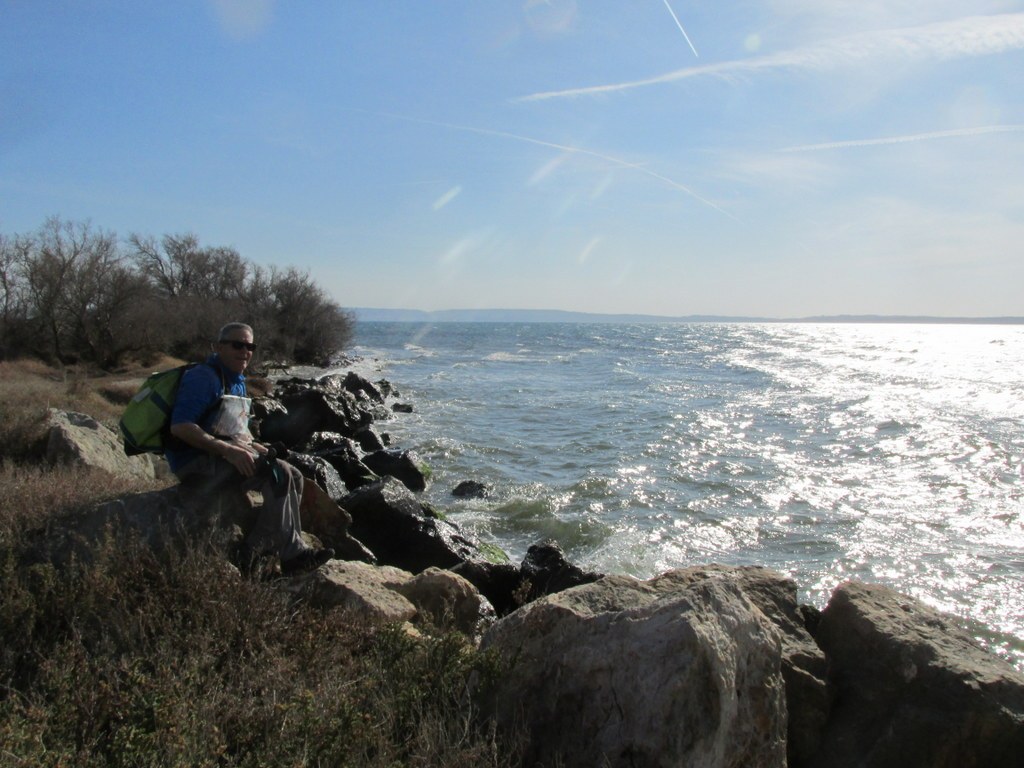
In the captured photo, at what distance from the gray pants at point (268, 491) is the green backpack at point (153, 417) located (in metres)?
0.26

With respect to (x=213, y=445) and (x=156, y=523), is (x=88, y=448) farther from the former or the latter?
(x=213, y=445)

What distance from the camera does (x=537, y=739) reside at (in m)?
3.33

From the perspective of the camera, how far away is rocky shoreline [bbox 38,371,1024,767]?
3.11 metres

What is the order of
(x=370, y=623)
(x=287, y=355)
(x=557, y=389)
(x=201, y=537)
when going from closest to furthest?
(x=370, y=623), (x=201, y=537), (x=557, y=389), (x=287, y=355)

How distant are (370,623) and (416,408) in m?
23.7

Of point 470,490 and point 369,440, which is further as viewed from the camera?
point 369,440

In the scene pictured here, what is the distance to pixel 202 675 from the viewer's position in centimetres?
344

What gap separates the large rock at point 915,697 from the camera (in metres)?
3.72

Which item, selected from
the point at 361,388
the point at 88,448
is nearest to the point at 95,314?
the point at 361,388

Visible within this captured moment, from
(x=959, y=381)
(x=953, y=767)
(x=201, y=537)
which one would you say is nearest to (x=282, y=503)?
(x=201, y=537)

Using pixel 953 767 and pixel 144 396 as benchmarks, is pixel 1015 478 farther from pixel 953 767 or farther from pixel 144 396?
pixel 144 396

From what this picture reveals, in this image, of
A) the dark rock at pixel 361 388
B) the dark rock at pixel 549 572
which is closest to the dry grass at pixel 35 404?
the dark rock at pixel 549 572

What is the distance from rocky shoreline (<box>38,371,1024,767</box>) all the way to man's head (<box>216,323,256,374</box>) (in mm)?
925

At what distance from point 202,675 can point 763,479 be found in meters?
14.1
